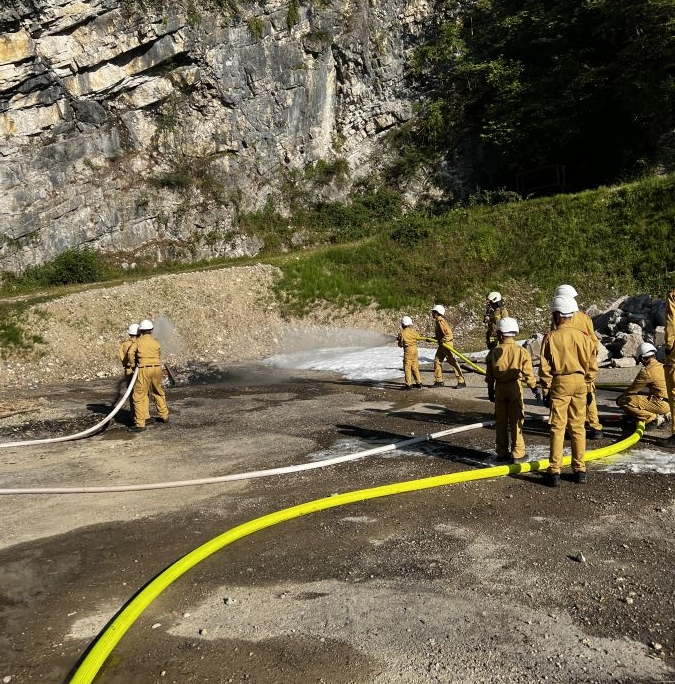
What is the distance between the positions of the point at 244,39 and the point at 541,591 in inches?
1525

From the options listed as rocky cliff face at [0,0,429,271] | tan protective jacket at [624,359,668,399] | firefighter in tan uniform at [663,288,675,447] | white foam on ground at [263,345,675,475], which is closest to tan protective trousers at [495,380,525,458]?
white foam on ground at [263,345,675,475]

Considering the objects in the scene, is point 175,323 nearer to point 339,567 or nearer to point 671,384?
point 671,384

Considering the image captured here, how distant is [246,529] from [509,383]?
3.61 metres

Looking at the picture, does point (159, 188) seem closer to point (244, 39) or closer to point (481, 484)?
point (244, 39)

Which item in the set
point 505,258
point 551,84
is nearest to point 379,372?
point 505,258

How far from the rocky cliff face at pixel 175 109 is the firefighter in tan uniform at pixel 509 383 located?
29.1 meters

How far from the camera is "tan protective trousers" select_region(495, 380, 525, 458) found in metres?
7.01

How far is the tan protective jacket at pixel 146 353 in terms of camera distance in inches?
415

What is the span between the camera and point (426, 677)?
10.9 feet

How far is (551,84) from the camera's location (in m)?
32.3

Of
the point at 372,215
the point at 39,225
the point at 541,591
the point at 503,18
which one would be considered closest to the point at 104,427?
the point at 541,591

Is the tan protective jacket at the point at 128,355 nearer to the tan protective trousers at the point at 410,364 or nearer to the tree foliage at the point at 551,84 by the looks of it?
the tan protective trousers at the point at 410,364

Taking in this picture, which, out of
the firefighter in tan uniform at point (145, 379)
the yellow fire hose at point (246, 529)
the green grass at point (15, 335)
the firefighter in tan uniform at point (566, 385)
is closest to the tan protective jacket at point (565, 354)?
the firefighter in tan uniform at point (566, 385)

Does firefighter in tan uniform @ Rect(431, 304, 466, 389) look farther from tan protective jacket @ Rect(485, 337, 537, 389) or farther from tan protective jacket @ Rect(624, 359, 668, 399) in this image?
tan protective jacket @ Rect(485, 337, 537, 389)
